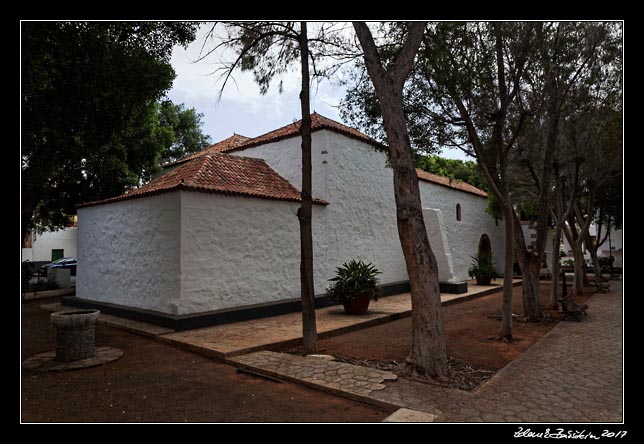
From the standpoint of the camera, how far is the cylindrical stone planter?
6.12 meters

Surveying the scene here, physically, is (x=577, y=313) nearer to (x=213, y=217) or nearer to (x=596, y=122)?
(x=596, y=122)

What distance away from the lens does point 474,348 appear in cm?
739

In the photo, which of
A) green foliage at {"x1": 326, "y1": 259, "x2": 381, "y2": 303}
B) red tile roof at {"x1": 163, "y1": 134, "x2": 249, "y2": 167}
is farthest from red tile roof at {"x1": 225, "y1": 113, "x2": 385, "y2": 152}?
green foliage at {"x1": 326, "y1": 259, "x2": 381, "y2": 303}

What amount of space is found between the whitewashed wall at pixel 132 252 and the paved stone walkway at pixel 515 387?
3.37 metres

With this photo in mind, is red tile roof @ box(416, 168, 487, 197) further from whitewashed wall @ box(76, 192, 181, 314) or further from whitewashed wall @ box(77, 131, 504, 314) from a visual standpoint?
whitewashed wall @ box(76, 192, 181, 314)

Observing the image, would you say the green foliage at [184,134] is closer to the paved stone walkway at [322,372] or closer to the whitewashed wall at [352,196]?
the whitewashed wall at [352,196]

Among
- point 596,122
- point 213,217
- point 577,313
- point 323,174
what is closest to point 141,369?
point 213,217

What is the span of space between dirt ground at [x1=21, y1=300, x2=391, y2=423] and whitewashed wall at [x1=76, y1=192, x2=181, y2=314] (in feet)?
8.31

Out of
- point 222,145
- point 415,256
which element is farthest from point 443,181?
point 415,256

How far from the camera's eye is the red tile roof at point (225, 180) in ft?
30.4

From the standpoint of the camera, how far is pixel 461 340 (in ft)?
26.3

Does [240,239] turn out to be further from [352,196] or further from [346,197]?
[352,196]

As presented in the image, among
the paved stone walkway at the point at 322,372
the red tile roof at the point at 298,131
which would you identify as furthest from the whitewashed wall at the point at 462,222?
the paved stone walkway at the point at 322,372

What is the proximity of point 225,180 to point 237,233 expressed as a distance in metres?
1.54
